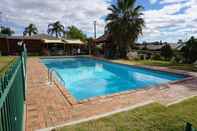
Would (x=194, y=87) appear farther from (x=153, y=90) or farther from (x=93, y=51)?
(x=93, y=51)

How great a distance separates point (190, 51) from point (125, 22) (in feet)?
29.8

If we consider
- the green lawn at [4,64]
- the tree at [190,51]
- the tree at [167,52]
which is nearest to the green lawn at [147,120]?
the green lawn at [4,64]

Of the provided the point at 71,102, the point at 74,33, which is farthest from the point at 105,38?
the point at 74,33

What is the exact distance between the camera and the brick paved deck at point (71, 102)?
4934 mm

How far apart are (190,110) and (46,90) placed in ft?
18.9

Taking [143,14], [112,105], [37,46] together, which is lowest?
[112,105]

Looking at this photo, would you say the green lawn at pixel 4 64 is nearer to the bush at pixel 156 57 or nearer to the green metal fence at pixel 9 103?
the green metal fence at pixel 9 103

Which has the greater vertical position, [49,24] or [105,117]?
[49,24]

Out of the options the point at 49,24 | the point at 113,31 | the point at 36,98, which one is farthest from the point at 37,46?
the point at 36,98

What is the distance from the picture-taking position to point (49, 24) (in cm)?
5503

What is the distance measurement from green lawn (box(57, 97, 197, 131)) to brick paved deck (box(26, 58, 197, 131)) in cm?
65

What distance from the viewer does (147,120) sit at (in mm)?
4582

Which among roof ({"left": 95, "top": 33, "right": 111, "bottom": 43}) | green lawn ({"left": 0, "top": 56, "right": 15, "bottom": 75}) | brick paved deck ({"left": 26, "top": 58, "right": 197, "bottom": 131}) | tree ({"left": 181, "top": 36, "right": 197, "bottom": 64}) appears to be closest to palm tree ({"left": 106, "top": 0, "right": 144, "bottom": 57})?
roof ({"left": 95, "top": 33, "right": 111, "bottom": 43})

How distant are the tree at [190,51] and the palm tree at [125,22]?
6710mm
